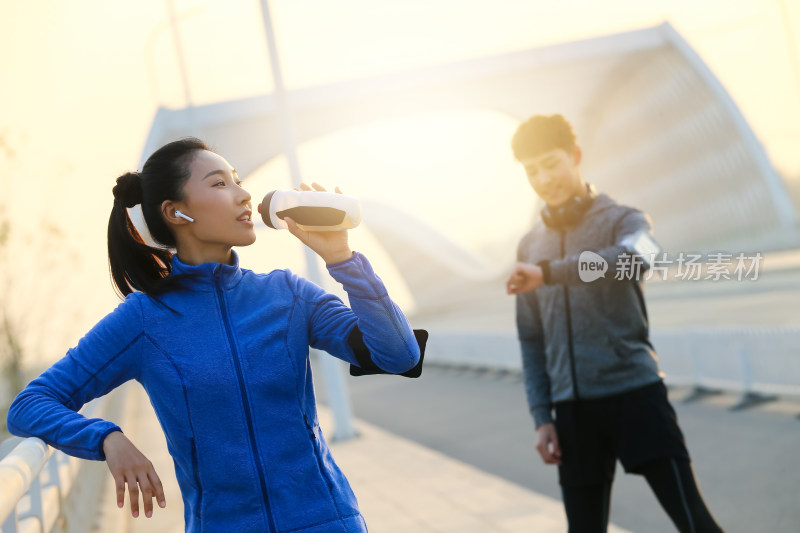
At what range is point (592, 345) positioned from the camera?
3572 mm

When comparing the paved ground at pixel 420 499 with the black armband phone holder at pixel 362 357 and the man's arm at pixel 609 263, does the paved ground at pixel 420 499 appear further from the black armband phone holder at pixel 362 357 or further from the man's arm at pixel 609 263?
the black armband phone holder at pixel 362 357

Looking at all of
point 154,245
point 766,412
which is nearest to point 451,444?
point 766,412

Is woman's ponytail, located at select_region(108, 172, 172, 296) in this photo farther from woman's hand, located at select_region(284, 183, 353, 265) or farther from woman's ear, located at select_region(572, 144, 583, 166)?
woman's ear, located at select_region(572, 144, 583, 166)

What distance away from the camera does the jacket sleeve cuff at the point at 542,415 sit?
12.5ft

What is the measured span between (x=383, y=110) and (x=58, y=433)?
25701 mm

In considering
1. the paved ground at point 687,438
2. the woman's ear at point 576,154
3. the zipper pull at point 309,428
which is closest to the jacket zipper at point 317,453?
the zipper pull at point 309,428

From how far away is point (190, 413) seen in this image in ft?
6.63

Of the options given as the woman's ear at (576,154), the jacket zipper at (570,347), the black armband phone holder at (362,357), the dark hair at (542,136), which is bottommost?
the jacket zipper at (570,347)

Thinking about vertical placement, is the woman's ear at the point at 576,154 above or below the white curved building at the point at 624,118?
below

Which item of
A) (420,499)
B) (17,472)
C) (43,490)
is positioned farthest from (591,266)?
(420,499)

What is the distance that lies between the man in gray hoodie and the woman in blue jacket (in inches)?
52.7

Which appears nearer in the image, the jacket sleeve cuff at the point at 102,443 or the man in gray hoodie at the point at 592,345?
the jacket sleeve cuff at the point at 102,443

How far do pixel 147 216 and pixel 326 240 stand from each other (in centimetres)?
53

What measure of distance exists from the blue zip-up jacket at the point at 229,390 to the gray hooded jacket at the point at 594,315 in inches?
57.6
